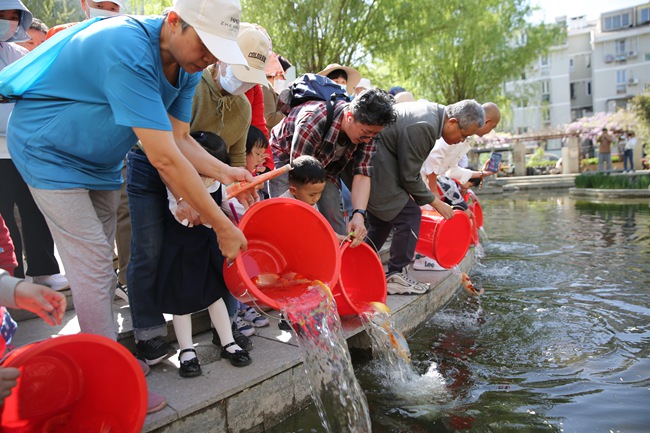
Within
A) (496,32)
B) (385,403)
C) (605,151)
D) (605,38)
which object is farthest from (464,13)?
(605,38)

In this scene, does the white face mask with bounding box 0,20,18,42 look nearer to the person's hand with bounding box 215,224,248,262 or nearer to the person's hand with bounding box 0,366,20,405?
the person's hand with bounding box 215,224,248,262

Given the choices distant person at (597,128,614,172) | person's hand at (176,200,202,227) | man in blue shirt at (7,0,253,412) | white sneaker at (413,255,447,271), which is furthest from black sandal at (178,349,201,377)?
distant person at (597,128,614,172)

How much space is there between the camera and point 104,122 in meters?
1.81

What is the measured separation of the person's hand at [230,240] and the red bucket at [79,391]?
547 mm

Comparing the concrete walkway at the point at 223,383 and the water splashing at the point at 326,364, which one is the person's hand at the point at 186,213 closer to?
the water splashing at the point at 326,364

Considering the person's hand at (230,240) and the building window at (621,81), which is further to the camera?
the building window at (621,81)

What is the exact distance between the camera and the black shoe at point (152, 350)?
244cm

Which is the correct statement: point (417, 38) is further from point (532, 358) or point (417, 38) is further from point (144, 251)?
point (144, 251)

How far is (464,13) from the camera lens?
15.7 meters

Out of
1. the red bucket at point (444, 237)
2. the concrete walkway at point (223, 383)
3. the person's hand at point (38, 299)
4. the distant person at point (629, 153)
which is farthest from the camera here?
the distant person at point (629, 153)

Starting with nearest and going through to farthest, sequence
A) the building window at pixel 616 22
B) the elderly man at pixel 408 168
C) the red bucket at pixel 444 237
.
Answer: the elderly man at pixel 408 168 < the red bucket at pixel 444 237 < the building window at pixel 616 22

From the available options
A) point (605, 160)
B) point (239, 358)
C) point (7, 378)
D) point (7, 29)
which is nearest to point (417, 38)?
point (7, 29)

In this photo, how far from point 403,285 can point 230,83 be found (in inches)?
87.6

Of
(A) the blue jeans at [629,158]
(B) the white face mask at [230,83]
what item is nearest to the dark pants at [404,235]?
(B) the white face mask at [230,83]
